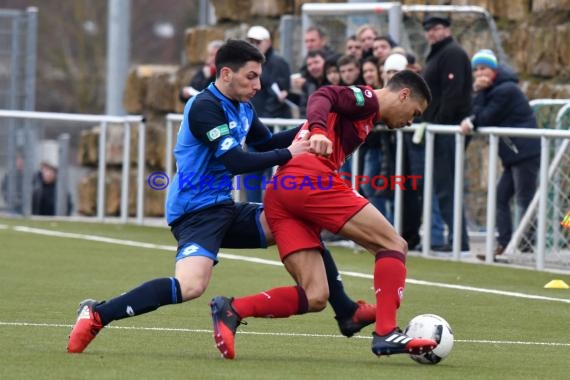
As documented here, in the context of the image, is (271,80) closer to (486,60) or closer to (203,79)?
(203,79)

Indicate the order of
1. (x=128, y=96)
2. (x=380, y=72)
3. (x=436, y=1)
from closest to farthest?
(x=380, y=72) → (x=436, y=1) → (x=128, y=96)

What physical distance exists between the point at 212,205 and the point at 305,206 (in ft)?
1.80

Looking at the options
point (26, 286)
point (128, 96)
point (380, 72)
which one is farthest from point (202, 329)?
point (128, 96)

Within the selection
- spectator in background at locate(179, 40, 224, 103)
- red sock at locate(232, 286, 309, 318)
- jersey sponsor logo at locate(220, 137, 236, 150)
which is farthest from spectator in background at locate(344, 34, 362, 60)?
red sock at locate(232, 286, 309, 318)

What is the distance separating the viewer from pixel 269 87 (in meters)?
17.3

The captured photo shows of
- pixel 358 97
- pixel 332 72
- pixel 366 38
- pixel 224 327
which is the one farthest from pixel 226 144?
pixel 366 38

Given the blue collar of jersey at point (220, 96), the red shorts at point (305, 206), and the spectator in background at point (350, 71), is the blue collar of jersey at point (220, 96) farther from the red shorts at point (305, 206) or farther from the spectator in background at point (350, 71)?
the spectator in background at point (350, 71)

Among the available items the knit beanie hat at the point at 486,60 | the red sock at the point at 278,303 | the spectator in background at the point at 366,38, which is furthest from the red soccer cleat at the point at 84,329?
the spectator in background at the point at 366,38

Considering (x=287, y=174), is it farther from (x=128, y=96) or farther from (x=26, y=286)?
(x=128, y=96)

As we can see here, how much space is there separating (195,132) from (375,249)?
3.73ft

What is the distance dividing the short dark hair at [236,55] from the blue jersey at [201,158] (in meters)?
0.15

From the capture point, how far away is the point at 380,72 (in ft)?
50.8

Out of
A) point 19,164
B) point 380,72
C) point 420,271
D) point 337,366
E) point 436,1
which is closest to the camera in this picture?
point 337,366

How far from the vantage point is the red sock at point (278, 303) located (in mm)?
8492
